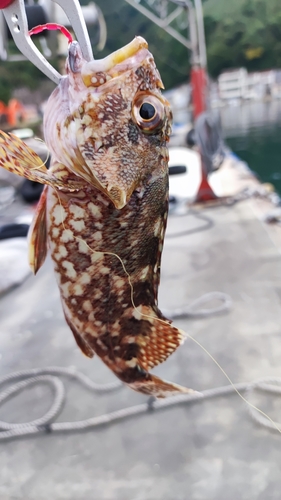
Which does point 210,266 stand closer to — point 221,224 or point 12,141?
point 221,224

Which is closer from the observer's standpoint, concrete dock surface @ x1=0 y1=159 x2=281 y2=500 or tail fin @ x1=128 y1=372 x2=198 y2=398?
tail fin @ x1=128 y1=372 x2=198 y2=398

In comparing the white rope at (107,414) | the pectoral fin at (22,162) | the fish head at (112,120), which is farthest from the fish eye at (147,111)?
the white rope at (107,414)

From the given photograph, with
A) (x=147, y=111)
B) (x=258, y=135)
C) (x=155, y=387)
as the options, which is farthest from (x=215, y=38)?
(x=155, y=387)

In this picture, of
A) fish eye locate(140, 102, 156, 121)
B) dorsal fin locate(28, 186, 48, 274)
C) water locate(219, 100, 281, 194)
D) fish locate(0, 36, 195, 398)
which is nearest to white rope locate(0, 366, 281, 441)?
fish locate(0, 36, 195, 398)

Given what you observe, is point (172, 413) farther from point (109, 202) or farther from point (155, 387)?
point (109, 202)

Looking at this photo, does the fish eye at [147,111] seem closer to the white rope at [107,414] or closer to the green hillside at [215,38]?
the white rope at [107,414]

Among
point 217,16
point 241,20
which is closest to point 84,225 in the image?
point 217,16

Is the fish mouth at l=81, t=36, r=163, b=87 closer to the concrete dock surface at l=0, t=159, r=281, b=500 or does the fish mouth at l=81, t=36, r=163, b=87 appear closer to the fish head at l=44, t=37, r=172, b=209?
the fish head at l=44, t=37, r=172, b=209

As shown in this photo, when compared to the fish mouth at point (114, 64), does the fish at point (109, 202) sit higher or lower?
lower
